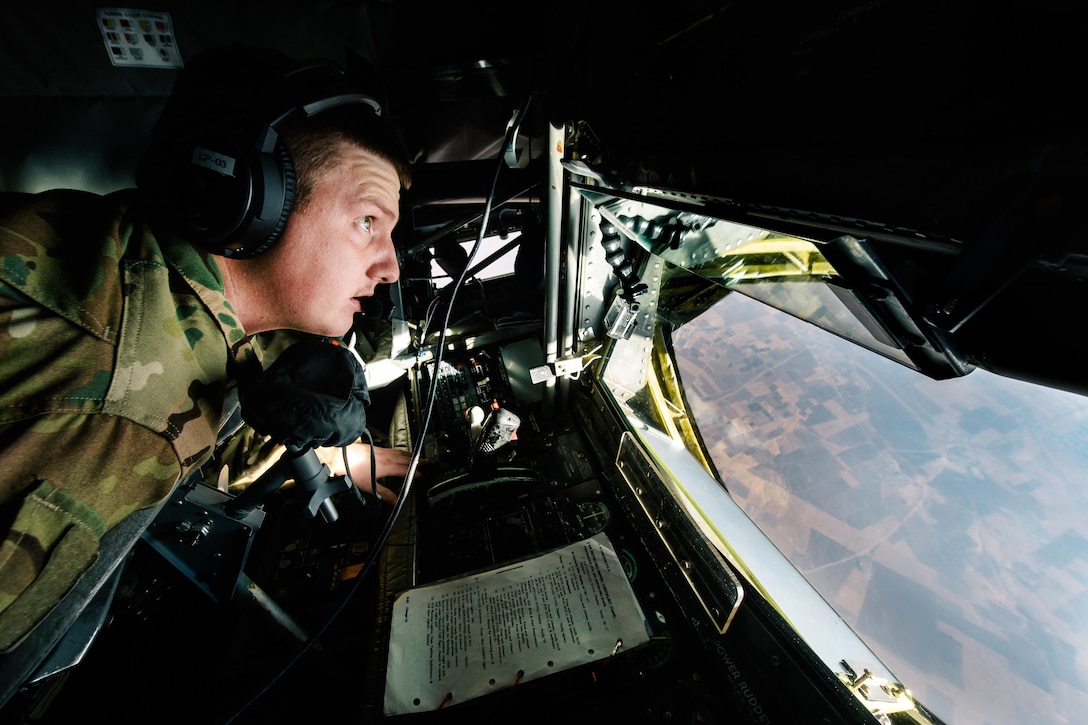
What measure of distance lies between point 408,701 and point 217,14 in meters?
2.59

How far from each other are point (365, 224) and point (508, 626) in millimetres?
1030

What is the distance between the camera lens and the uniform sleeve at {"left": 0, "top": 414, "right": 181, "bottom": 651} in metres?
0.50

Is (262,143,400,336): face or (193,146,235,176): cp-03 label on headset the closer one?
(193,146,235,176): cp-03 label on headset

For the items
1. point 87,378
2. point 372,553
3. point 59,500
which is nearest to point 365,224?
point 87,378

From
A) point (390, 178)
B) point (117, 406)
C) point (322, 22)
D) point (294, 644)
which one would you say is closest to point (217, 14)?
point (322, 22)

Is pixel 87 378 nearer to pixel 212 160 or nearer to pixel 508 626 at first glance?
pixel 212 160

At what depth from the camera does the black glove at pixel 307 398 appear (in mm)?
807

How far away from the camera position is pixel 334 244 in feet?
2.86

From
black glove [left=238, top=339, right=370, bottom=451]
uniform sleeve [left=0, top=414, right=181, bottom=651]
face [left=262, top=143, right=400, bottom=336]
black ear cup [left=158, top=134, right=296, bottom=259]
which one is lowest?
uniform sleeve [left=0, top=414, right=181, bottom=651]

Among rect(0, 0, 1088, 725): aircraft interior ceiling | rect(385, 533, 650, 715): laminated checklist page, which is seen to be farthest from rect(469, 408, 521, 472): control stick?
rect(385, 533, 650, 715): laminated checklist page

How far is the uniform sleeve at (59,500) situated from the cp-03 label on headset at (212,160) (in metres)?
0.46

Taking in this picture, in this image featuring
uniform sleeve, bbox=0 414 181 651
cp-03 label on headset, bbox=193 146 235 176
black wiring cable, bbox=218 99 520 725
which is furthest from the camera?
black wiring cable, bbox=218 99 520 725

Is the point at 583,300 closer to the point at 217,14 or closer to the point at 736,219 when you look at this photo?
the point at 736,219

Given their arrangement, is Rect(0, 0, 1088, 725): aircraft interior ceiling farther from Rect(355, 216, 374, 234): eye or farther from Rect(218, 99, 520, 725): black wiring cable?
Rect(355, 216, 374, 234): eye
